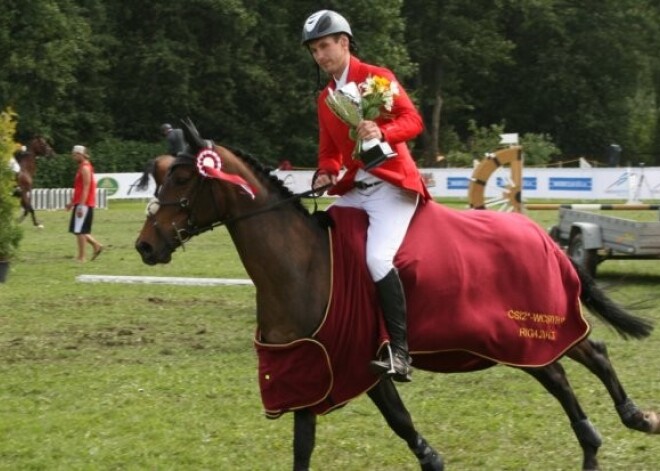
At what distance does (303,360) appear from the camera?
20.0 ft

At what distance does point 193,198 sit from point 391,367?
1373 mm

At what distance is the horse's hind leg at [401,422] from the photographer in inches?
250

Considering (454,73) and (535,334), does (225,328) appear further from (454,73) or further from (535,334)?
(454,73)

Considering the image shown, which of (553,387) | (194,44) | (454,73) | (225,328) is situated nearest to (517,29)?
(454,73)

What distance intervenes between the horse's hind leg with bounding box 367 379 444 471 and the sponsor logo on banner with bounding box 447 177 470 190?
30170 millimetres

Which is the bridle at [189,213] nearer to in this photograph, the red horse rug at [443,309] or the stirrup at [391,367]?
the red horse rug at [443,309]

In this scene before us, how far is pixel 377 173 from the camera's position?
6.38 metres

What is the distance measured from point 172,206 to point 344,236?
94 centimetres

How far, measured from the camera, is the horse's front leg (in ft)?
20.3

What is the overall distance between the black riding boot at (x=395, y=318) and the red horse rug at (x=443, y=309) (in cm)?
6

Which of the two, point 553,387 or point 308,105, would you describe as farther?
point 308,105

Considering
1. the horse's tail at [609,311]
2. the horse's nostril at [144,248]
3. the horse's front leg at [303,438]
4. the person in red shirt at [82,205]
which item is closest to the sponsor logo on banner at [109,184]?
the person in red shirt at [82,205]

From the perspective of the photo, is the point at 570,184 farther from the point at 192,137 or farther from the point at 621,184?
the point at 192,137

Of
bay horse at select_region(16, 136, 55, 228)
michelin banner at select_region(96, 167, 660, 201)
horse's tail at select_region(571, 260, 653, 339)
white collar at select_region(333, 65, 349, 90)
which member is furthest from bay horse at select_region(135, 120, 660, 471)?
michelin banner at select_region(96, 167, 660, 201)
